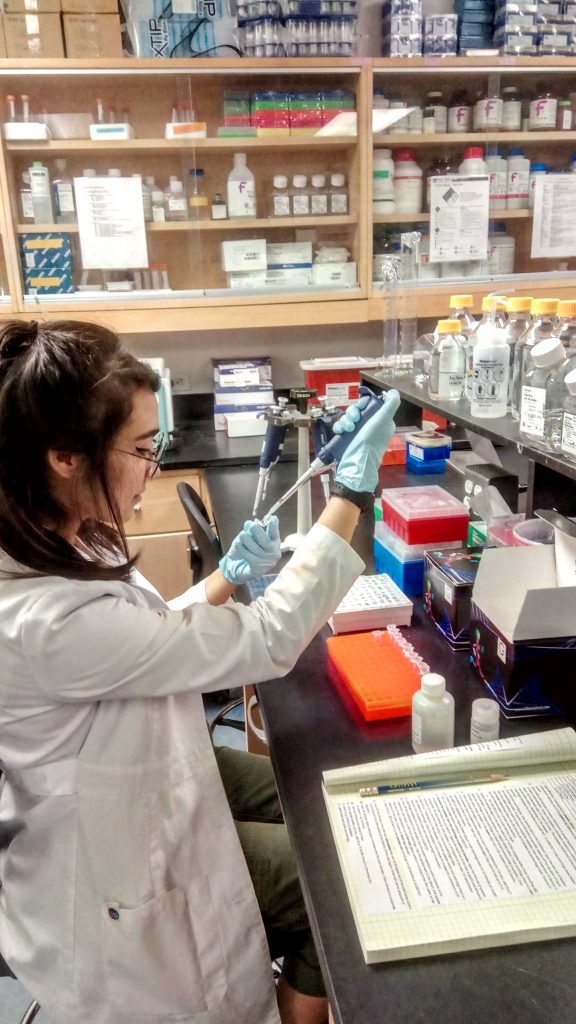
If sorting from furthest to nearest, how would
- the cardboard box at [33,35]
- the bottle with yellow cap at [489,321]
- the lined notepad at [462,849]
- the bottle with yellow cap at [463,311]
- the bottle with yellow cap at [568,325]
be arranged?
the cardboard box at [33,35], the bottle with yellow cap at [463,311], the bottle with yellow cap at [489,321], the bottle with yellow cap at [568,325], the lined notepad at [462,849]

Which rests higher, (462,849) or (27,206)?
(27,206)

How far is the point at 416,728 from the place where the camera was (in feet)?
3.17

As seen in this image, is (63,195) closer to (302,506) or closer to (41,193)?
(41,193)

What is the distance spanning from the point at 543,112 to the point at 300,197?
945 millimetres

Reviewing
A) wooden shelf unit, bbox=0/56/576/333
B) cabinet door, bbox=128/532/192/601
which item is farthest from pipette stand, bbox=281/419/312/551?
wooden shelf unit, bbox=0/56/576/333

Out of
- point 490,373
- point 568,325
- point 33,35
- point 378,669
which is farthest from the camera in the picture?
point 33,35

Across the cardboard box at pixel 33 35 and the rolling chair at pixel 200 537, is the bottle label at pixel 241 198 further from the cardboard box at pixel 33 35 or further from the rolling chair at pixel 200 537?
the rolling chair at pixel 200 537

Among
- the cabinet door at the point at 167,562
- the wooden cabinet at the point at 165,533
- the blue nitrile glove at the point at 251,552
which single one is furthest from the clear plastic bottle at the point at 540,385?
the cabinet door at the point at 167,562

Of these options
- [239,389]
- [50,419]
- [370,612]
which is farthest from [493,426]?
[239,389]

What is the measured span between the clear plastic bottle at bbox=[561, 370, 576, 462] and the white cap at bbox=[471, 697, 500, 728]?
37cm

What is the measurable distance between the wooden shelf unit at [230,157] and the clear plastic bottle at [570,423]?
173cm

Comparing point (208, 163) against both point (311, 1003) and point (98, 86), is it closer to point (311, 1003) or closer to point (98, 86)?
point (98, 86)

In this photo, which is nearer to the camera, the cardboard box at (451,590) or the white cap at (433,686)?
the white cap at (433,686)

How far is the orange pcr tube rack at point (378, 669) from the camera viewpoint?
1046 mm
